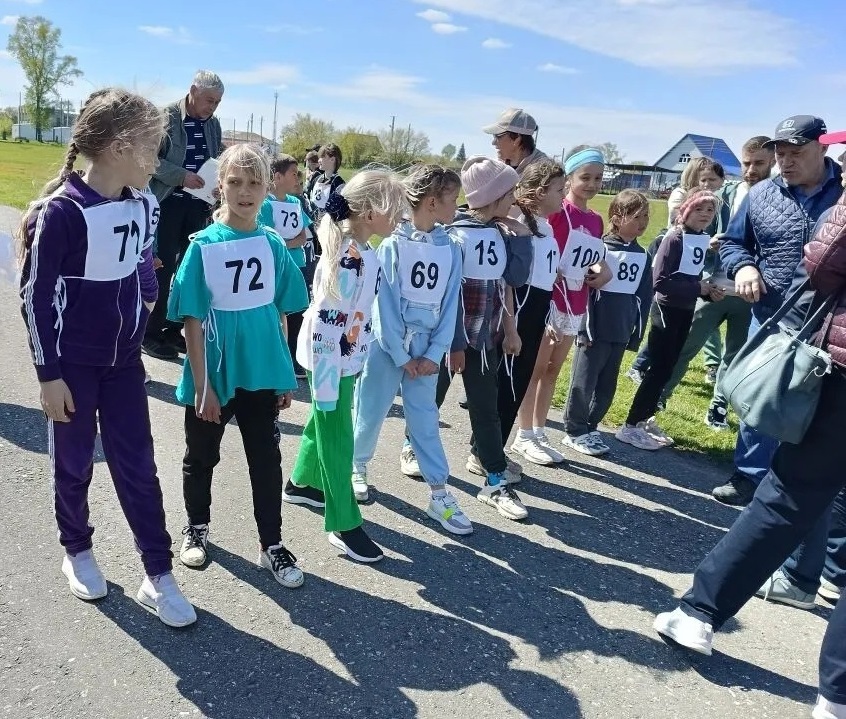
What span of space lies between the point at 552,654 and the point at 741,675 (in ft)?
2.57

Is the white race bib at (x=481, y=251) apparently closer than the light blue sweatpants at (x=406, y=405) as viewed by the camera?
No

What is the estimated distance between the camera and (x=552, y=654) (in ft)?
9.02

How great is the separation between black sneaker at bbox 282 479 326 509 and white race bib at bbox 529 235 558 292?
5.79 ft

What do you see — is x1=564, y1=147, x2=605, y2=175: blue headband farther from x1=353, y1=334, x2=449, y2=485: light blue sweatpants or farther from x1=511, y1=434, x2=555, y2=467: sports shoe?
x1=511, y1=434, x2=555, y2=467: sports shoe

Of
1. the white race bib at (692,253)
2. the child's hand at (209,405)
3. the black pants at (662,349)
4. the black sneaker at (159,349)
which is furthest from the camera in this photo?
the black sneaker at (159,349)

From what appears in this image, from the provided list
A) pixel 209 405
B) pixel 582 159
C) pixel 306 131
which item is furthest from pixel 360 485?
pixel 306 131

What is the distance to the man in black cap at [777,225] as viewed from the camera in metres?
3.80

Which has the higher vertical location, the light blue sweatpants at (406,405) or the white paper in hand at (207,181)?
the white paper in hand at (207,181)

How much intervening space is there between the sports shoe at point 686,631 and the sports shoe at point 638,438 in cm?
253

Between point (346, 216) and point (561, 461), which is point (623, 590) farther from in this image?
point (346, 216)

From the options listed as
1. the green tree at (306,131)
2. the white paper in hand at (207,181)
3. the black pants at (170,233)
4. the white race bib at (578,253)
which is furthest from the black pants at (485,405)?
the green tree at (306,131)

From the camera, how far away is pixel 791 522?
8.45 ft

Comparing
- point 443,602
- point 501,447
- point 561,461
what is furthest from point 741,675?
point 561,461

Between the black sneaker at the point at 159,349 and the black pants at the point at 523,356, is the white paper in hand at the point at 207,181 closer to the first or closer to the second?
the black sneaker at the point at 159,349
